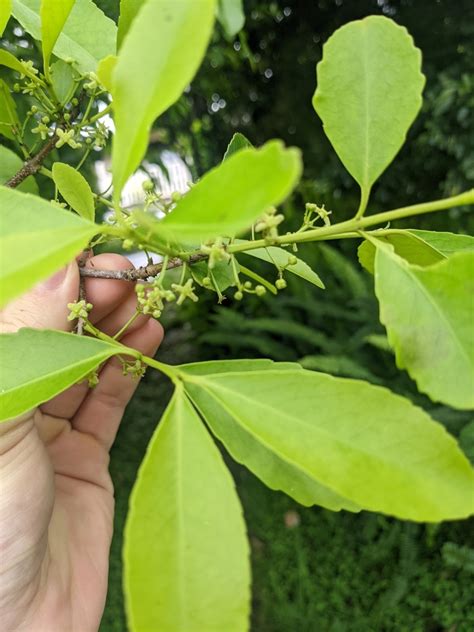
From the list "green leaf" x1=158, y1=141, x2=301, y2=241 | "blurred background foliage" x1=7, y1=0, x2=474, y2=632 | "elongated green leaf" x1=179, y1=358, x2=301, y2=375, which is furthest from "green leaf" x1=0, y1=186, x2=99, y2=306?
"blurred background foliage" x1=7, y1=0, x2=474, y2=632

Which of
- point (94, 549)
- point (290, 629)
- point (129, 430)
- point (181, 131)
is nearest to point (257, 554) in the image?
point (290, 629)

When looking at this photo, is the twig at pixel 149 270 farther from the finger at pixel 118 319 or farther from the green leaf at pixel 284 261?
the finger at pixel 118 319

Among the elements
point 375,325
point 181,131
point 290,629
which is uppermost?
point 181,131

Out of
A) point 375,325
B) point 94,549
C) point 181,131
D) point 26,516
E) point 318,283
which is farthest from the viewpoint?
point 181,131

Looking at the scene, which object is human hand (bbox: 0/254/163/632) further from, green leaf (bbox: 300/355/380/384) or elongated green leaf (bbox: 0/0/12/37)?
green leaf (bbox: 300/355/380/384)

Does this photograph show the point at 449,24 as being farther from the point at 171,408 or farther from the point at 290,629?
the point at 171,408

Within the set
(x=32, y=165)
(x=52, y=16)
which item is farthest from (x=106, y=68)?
(x=32, y=165)

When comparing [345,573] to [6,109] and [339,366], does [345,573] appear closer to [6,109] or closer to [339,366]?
[339,366]
